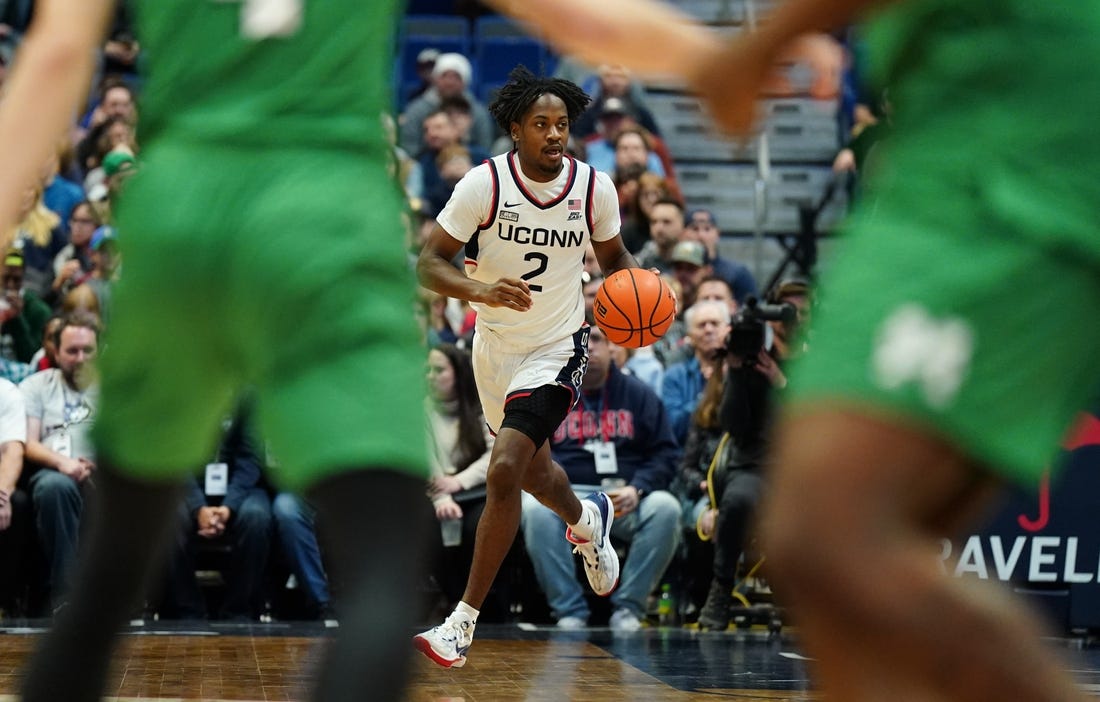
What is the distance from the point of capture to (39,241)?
42.2 ft

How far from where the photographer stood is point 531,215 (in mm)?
8039

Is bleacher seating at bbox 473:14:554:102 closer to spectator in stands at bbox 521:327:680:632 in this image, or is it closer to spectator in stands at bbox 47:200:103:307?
spectator in stands at bbox 47:200:103:307

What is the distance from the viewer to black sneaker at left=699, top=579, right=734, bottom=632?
1048 centimetres

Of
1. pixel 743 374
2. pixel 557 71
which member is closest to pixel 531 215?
pixel 743 374

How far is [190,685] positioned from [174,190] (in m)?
4.67

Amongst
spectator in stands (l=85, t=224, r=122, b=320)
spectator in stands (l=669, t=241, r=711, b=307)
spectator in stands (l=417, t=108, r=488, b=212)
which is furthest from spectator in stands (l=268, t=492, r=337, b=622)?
spectator in stands (l=417, t=108, r=488, b=212)

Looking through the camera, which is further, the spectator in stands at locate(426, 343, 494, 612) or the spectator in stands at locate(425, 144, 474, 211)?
the spectator in stands at locate(425, 144, 474, 211)

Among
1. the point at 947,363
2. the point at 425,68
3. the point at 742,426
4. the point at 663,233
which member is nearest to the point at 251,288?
the point at 947,363

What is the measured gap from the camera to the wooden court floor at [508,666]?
6828 millimetres

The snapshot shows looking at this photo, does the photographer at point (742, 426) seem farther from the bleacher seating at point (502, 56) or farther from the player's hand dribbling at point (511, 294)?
the bleacher seating at point (502, 56)

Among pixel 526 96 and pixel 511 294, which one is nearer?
pixel 511 294

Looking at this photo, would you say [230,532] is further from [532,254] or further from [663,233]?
[663,233]

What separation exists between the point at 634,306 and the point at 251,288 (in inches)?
217

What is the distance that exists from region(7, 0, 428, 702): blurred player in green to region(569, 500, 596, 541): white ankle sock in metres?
5.53
